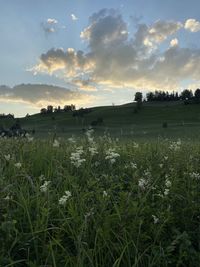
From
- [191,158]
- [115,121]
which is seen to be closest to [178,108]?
[115,121]

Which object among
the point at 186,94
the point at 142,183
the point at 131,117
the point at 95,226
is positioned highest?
the point at 186,94

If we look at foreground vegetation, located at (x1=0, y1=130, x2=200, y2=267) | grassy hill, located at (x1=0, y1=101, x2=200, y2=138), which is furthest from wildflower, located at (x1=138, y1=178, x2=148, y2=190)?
grassy hill, located at (x1=0, y1=101, x2=200, y2=138)

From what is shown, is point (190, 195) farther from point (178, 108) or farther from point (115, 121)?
point (178, 108)

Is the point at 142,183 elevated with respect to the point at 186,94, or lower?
lower

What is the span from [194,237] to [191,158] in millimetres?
3406

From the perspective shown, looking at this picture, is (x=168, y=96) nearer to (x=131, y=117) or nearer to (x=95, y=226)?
(x=131, y=117)

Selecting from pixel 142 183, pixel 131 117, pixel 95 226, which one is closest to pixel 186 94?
pixel 131 117

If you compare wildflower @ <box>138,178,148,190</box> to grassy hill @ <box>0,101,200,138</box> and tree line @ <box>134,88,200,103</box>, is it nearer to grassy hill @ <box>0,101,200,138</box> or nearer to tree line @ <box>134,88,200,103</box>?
grassy hill @ <box>0,101,200,138</box>

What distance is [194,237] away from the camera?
5.50m

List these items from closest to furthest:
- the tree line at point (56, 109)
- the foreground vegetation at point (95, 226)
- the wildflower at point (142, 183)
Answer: the foreground vegetation at point (95, 226) < the wildflower at point (142, 183) < the tree line at point (56, 109)

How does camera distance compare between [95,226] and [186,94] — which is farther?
[186,94]

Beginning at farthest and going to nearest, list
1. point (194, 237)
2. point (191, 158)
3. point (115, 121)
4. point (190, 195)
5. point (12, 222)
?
point (115, 121), point (191, 158), point (190, 195), point (194, 237), point (12, 222)

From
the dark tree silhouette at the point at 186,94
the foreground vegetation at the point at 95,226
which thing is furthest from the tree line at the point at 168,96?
the foreground vegetation at the point at 95,226

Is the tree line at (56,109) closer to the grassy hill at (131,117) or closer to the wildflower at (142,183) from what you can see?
Answer: the grassy hill at (131,117)
